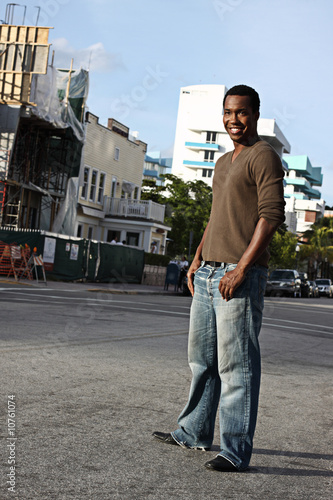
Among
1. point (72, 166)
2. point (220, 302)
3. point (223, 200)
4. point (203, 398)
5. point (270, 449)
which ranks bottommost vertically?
point (270, 449)

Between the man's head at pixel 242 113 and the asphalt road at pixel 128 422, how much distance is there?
1832 mm

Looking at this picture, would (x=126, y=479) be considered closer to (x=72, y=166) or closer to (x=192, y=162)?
(x=72, y=166)

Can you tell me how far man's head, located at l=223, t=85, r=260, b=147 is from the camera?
153 inches

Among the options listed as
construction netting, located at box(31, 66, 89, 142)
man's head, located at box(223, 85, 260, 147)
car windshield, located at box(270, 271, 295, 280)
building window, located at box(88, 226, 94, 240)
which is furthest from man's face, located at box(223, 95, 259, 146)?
car windshield, located at box(270, 271, 295, 280)

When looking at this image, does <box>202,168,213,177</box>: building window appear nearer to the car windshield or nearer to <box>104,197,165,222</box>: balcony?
<box>104,197,165,222</box>: balcony

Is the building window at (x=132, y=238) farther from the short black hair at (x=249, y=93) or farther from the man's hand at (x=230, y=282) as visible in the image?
the man's hand at (x=230, y=282)

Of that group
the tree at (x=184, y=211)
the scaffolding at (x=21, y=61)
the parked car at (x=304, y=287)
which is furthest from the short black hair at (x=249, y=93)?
the tree at (x=184, y=211)

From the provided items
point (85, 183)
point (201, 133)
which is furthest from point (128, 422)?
point (201, 133)

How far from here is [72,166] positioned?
34.6 m

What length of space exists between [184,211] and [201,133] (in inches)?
2252

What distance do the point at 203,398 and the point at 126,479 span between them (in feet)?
2.62

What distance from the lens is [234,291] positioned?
12.0 feet

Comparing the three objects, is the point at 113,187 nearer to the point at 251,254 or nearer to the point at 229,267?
the point at 229,267

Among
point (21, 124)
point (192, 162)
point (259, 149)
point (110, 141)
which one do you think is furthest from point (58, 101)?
point (192, 162)
